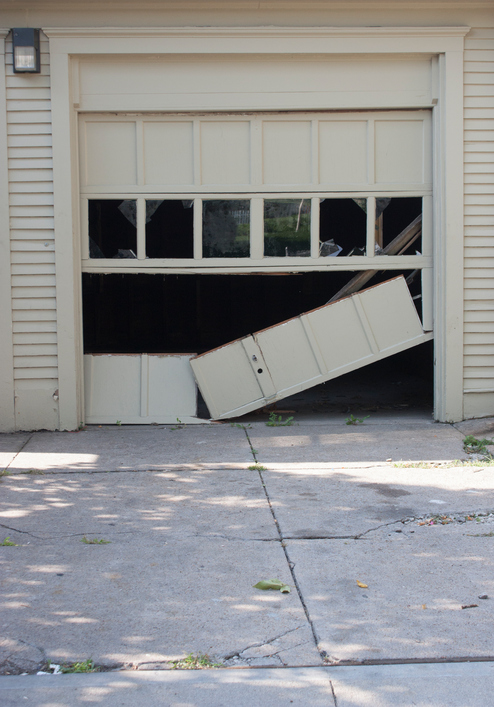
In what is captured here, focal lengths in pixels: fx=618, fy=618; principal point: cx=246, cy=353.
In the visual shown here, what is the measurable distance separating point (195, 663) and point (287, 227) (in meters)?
5.25

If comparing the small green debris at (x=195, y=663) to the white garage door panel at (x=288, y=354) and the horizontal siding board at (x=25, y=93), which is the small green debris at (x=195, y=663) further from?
the horizontal siding board at (x=25, y=93)

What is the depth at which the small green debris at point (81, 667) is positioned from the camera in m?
2.58

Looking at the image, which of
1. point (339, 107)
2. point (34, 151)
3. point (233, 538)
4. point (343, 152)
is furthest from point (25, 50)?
point (233, 538)

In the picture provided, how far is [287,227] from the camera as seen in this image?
7.04 meters

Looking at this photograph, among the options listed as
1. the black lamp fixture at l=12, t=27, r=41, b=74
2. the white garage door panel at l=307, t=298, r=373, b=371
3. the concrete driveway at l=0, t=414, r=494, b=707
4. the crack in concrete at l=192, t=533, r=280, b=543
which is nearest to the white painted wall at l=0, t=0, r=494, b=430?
the black lamp fixture at l=12, t=27, r=41, b=74

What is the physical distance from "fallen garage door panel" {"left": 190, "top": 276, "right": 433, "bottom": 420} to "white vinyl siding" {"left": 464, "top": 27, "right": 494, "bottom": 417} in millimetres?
656

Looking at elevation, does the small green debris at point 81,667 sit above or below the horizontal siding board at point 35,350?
below

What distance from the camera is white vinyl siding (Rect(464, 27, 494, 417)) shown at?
674cm

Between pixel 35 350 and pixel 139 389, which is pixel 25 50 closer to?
pixel 35 350

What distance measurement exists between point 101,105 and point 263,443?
4.10 meters

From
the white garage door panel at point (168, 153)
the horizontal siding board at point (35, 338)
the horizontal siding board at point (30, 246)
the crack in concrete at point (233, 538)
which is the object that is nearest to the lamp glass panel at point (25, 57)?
the white garage door panel at point (168, 153)

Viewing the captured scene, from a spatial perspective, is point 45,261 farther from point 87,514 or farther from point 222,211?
point 87,514

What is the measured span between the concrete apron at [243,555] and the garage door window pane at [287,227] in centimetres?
231

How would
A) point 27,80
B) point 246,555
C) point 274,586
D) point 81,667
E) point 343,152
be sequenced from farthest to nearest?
point 343,152 < point 27,80 < point 246,555 < point 274,586 < point 81,667
